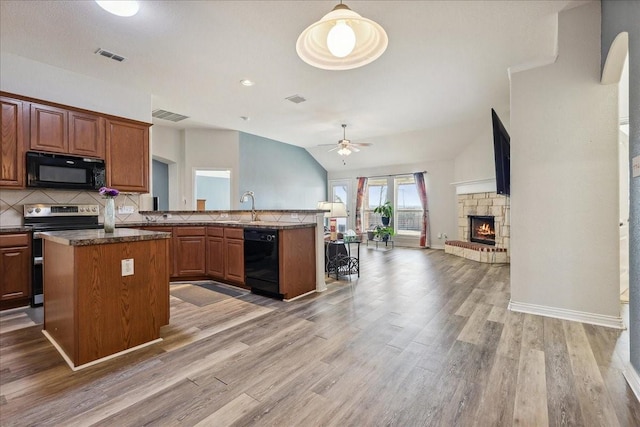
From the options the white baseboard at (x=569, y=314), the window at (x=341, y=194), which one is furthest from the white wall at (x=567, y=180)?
the window at (x=341, y=194)

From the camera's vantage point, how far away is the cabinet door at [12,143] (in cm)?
311

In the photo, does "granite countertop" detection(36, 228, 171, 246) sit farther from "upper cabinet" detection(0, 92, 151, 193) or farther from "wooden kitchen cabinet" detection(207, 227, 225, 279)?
"wooden kitchen cabinet" detection(207, 227, 225, 279)

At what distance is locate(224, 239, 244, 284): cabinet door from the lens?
382cm

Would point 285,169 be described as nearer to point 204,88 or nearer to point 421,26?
point 204,88

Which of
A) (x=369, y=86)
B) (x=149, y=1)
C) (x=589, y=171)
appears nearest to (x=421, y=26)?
(x=369, y=86)

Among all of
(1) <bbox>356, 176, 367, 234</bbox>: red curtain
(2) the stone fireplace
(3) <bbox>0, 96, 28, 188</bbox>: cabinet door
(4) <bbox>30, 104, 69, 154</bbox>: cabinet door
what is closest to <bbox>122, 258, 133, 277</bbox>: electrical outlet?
(3) <bbox>0, 96, 28, 188</bbox>: cabinet door

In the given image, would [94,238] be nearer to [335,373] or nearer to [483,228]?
[335,373]

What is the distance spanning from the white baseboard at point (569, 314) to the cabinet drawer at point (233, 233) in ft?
10.5

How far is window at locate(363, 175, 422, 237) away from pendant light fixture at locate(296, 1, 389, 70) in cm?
687

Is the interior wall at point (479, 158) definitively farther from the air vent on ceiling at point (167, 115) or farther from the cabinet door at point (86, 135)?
the cabinet door at point (86, 135)

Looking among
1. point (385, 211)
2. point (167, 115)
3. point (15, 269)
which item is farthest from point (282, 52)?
point (385, 211)

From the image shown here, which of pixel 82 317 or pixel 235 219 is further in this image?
pixel 235 219

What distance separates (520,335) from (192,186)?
20.6 ft

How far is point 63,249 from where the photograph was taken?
2.08m
